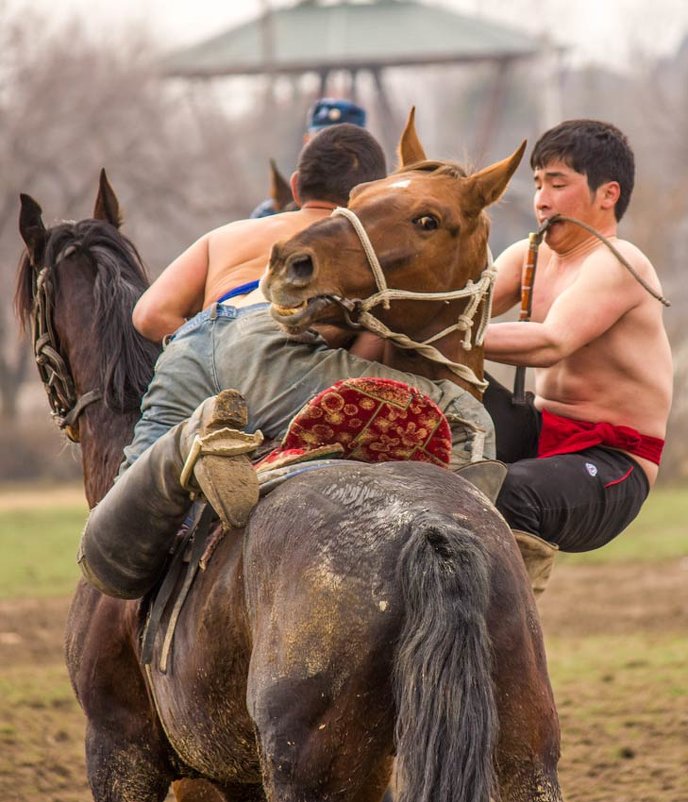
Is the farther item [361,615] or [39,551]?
[39,551]

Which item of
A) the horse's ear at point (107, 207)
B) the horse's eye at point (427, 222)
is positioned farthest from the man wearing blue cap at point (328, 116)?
the horse's eye at point (427, 222)

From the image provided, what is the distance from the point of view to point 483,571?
3.11m

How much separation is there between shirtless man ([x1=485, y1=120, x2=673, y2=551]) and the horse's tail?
139cm

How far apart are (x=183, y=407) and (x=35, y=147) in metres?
31.1

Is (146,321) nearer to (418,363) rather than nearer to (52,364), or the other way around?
(52,364)

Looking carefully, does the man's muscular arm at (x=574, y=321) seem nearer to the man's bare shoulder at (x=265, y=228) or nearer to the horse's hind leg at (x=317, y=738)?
the man's bare shoulder at (x=265, y=228)

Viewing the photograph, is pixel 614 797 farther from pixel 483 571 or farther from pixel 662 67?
pixel 662 67

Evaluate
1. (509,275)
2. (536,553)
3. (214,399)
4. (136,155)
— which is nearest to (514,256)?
(509,275)

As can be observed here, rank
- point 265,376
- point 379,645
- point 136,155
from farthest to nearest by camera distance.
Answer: point 136,155, point 265,376, point 379,645

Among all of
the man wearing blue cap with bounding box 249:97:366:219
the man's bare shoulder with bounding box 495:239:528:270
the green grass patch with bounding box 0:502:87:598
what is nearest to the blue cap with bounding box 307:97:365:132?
the man wearing blue cap with bounding box 249:97:366:219

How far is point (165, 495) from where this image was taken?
366 centimetres

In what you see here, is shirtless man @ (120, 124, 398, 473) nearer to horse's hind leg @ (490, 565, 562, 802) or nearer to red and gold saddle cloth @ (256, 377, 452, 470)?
red and gold saddle cloth @ (256, 377, 452, 470)

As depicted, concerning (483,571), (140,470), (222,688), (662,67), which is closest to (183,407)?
(140,470)

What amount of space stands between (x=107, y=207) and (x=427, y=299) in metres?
1.80
